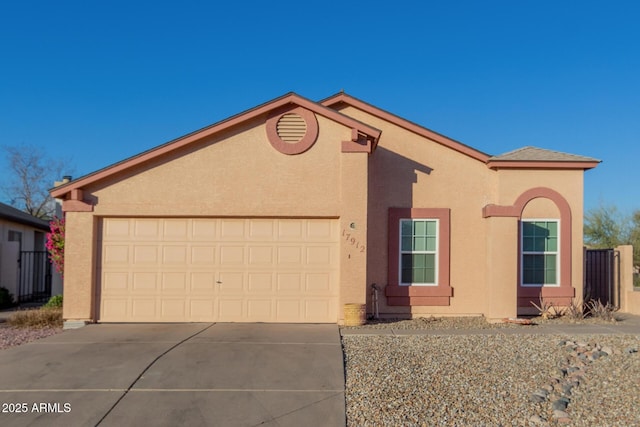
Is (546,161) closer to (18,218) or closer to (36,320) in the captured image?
(36,320)

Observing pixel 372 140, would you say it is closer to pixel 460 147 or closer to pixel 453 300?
pixel 460 147

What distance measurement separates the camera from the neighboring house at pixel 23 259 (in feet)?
53.3

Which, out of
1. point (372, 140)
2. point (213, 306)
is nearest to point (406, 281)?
point (372, 140)

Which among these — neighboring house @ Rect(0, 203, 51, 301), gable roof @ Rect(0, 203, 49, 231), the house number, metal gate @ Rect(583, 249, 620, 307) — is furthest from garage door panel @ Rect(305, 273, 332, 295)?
gable roof @ Rect(0, 203, 49, 231)

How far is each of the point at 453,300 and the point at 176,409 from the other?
8.01 metres

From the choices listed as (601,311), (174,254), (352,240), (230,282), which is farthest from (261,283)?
(601,311)

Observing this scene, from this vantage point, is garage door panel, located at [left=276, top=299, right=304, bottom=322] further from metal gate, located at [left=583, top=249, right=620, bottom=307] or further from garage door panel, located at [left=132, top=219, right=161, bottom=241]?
metal gate, located at [left=583, top=249, right=620, bottom=307]

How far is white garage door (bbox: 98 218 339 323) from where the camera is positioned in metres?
11.8

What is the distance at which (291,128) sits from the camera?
11805 mm

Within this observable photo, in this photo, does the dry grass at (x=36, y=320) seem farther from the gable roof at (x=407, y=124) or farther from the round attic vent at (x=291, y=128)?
the gable roof at (x=407, y=124)

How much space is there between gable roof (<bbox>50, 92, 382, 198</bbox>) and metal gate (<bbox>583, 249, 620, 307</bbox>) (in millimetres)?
8106

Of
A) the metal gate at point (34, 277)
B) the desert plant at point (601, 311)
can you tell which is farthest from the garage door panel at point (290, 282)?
the metal gate at point (34, 277)

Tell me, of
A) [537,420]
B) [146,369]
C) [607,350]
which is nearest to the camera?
[537,420]

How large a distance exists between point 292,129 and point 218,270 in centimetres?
379
